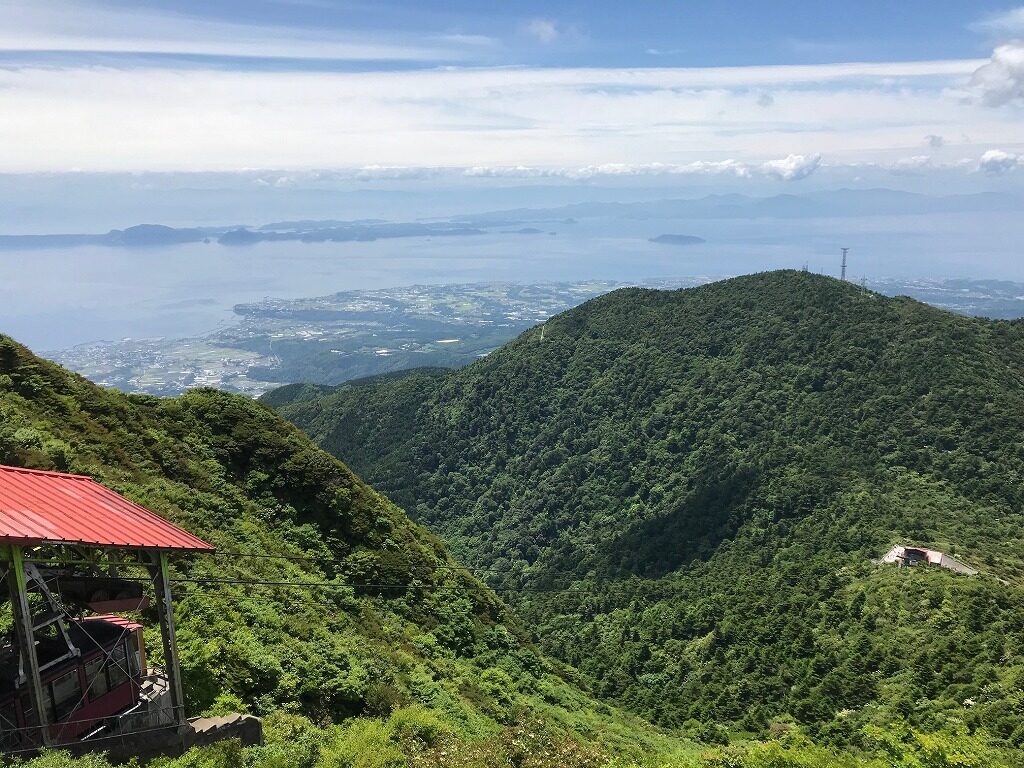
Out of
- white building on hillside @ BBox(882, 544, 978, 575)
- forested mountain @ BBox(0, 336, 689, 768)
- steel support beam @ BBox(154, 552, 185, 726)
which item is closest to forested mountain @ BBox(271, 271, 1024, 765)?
white building on hillside @ BBox(882, 544, 978, 575)

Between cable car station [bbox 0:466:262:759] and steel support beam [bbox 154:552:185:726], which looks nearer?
cable car station [bbox 0:466:262:759]

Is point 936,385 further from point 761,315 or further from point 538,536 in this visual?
point 538,536

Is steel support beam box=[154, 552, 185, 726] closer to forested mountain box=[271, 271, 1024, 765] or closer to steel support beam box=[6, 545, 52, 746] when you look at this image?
steel support beam box=[6, 545, 52, 746]

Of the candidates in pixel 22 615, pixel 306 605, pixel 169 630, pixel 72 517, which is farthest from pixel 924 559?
pixel 22 615

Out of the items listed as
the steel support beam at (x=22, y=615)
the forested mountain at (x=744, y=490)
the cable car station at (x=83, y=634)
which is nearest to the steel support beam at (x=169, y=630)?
the cable car station at (x=83, y=634)

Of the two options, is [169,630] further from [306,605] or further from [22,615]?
[306,605]

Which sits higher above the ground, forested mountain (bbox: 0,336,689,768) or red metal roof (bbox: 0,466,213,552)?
red metal roof (bbox: 0,466,213,552)
